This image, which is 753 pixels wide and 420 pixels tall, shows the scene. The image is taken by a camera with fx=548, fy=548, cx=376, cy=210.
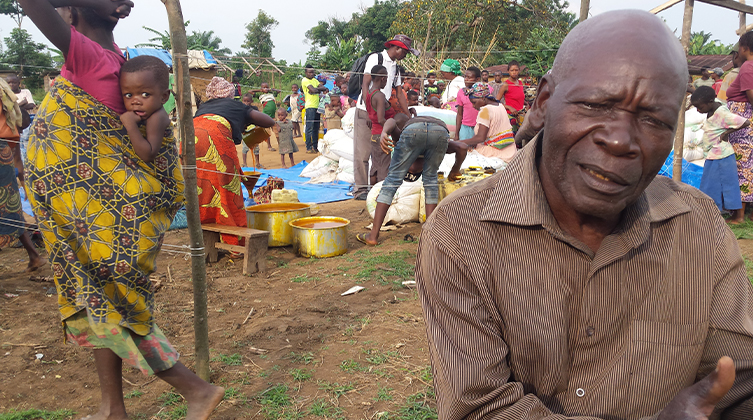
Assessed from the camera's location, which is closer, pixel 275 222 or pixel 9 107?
pixel 9 107

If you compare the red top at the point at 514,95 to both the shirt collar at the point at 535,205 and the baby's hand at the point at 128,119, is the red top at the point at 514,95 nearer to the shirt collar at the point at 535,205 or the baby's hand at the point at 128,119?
the baby's hand at the point at 128,119

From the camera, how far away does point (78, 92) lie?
2.32 meters

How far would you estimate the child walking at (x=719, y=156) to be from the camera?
6.10 m

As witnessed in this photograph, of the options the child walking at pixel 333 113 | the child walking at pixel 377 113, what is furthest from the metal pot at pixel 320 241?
the child walking at pixel 333 113

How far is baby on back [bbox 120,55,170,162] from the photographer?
7.75 feet

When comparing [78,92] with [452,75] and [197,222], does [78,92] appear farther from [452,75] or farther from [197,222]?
[452,75]

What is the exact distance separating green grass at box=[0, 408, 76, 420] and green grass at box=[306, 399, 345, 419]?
3.85ft

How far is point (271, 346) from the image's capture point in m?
3.42

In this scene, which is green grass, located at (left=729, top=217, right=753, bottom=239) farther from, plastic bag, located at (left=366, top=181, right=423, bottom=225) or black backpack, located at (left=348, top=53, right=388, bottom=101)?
black backpack, located at (left=348, top=53, right=388, bottom=101)

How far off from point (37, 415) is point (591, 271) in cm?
269

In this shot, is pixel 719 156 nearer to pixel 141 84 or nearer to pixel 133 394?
pixel 141 84

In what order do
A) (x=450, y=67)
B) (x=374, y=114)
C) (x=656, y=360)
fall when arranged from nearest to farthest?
(x=656, y=360) → (x=374, y=114) → (x=450, y=67)

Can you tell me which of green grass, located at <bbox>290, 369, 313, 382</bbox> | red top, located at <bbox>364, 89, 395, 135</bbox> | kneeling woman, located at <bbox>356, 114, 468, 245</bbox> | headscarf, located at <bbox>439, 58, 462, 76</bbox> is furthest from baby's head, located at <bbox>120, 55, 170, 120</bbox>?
headscarf, located at <bbox>439, 58, 462, 76</bbox>

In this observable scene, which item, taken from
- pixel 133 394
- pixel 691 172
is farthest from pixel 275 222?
pixel 691 172
